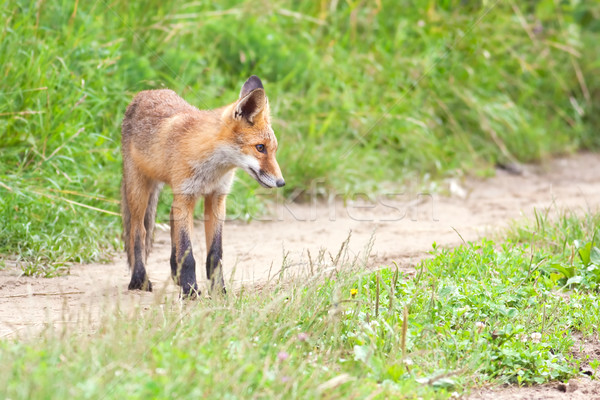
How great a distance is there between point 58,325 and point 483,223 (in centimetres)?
436

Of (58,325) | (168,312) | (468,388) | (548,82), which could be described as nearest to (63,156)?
(58,325)

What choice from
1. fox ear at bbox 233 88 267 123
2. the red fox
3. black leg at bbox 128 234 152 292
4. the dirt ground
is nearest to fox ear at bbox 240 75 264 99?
the red fox

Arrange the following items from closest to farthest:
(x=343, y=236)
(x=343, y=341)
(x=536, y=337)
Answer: (x=343, y=341)
(x=536, y=337)
(x=343, y=236)

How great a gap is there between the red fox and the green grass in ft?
2.47

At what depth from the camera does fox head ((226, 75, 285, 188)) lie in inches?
179

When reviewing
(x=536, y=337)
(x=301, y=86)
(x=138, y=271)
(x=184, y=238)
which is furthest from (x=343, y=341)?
(x=301, y=86)

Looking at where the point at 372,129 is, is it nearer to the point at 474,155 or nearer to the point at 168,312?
the point at 474,155

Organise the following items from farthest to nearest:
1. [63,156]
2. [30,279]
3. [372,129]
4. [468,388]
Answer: [372,129] → [63,156] → [30,279] → [468,388]

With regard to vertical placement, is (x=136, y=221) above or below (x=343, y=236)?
above

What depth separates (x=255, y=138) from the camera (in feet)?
15.2

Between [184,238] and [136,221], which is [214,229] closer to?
[184,238]

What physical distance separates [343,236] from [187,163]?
2.14m

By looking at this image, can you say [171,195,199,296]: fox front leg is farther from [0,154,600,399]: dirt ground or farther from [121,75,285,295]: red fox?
[0,154,600,399]: dirt ground

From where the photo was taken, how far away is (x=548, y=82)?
32.4 ft
